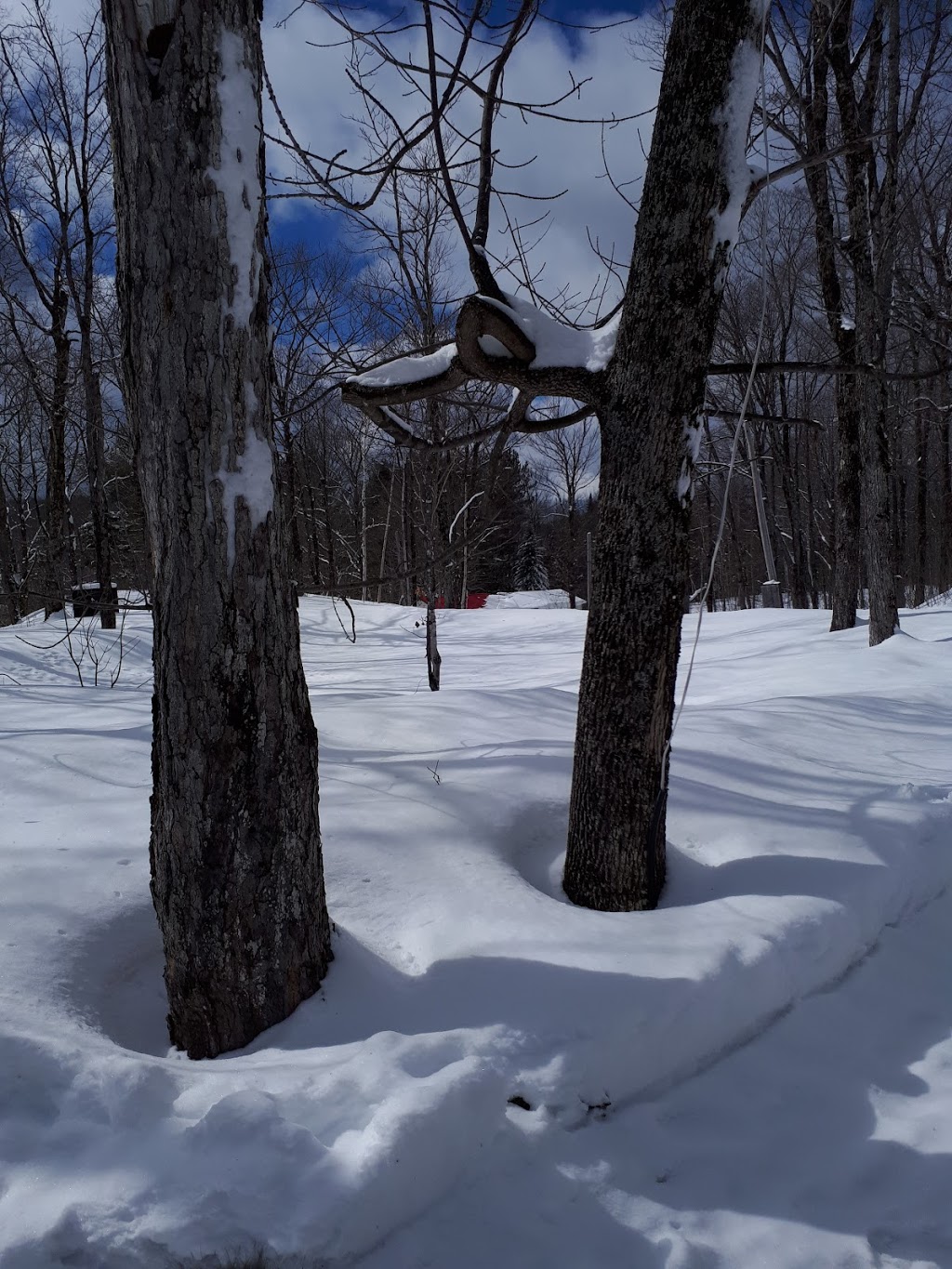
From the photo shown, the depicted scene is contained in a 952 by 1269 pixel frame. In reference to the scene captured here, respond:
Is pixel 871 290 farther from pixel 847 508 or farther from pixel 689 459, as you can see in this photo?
pixel 689 459

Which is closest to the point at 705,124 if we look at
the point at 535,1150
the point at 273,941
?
the point at 273,941

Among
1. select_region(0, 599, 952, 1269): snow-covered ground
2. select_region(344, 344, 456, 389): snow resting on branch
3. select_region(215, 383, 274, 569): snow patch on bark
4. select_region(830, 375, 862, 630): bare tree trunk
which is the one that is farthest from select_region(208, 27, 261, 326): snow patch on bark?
select_region(830, 375, 862, 630): bare tree trunk

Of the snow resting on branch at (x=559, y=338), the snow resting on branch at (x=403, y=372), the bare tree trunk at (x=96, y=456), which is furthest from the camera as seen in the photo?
the bare tree trunk at (x=96, y=456)

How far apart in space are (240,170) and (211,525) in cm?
83

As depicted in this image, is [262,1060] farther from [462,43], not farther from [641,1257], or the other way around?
[462,43]

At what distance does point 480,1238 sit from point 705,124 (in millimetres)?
3112

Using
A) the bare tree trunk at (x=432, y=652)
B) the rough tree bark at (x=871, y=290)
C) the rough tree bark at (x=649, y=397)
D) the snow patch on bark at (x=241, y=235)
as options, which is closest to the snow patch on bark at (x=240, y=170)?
the snow patch on bark at (x=241, y=235)

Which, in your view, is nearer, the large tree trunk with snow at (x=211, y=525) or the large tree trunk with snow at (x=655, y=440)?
the large tree trunk with snow at (x=211, y=525)

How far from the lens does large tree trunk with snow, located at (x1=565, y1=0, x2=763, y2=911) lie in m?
2.52

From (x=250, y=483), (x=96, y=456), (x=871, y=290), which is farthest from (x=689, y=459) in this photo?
(x=96, y=456)

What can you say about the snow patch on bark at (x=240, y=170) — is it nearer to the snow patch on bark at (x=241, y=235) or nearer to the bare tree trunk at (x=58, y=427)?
the snow patch on bark at (x=241, y=235)

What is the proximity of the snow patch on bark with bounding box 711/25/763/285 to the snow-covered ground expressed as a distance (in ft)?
7.40

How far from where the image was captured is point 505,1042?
6.37 feet

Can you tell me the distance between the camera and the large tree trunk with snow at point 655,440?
252cm
